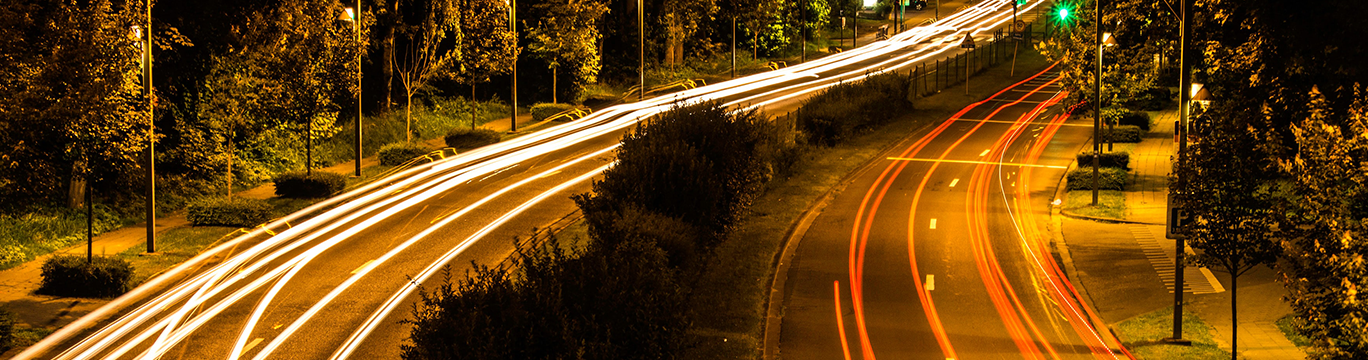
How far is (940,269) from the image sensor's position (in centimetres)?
2156

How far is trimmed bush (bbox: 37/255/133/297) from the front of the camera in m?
17.9

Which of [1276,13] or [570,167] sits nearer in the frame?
[1276,13]

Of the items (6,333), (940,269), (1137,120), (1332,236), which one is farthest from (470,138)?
(1332,236)

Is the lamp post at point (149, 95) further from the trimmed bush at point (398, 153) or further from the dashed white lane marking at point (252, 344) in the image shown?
the trimmed bush at point (398, 153)

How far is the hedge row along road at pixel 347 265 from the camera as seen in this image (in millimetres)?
15758

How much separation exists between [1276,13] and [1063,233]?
7.66 metres

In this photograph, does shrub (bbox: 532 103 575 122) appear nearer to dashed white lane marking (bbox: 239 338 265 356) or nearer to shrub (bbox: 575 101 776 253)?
shrub (bbox: 575 101 776 253)

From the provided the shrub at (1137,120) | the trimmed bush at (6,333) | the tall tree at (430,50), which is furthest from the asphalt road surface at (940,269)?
the tall tree at (430,50)

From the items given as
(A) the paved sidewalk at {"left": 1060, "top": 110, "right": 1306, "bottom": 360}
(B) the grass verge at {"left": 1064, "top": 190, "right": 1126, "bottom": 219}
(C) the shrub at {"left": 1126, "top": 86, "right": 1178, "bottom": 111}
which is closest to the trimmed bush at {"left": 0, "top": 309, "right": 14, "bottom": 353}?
(A) the paved sidewalk at {"left": 1060, "top": 110, "right": 1306, "bottom": 360}

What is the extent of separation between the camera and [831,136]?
36.8 meters

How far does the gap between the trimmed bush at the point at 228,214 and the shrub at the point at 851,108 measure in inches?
761

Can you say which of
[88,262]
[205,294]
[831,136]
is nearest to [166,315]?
[205,294]

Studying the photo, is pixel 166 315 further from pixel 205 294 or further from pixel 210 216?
pixel 210 216

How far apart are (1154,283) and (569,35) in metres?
27.8
